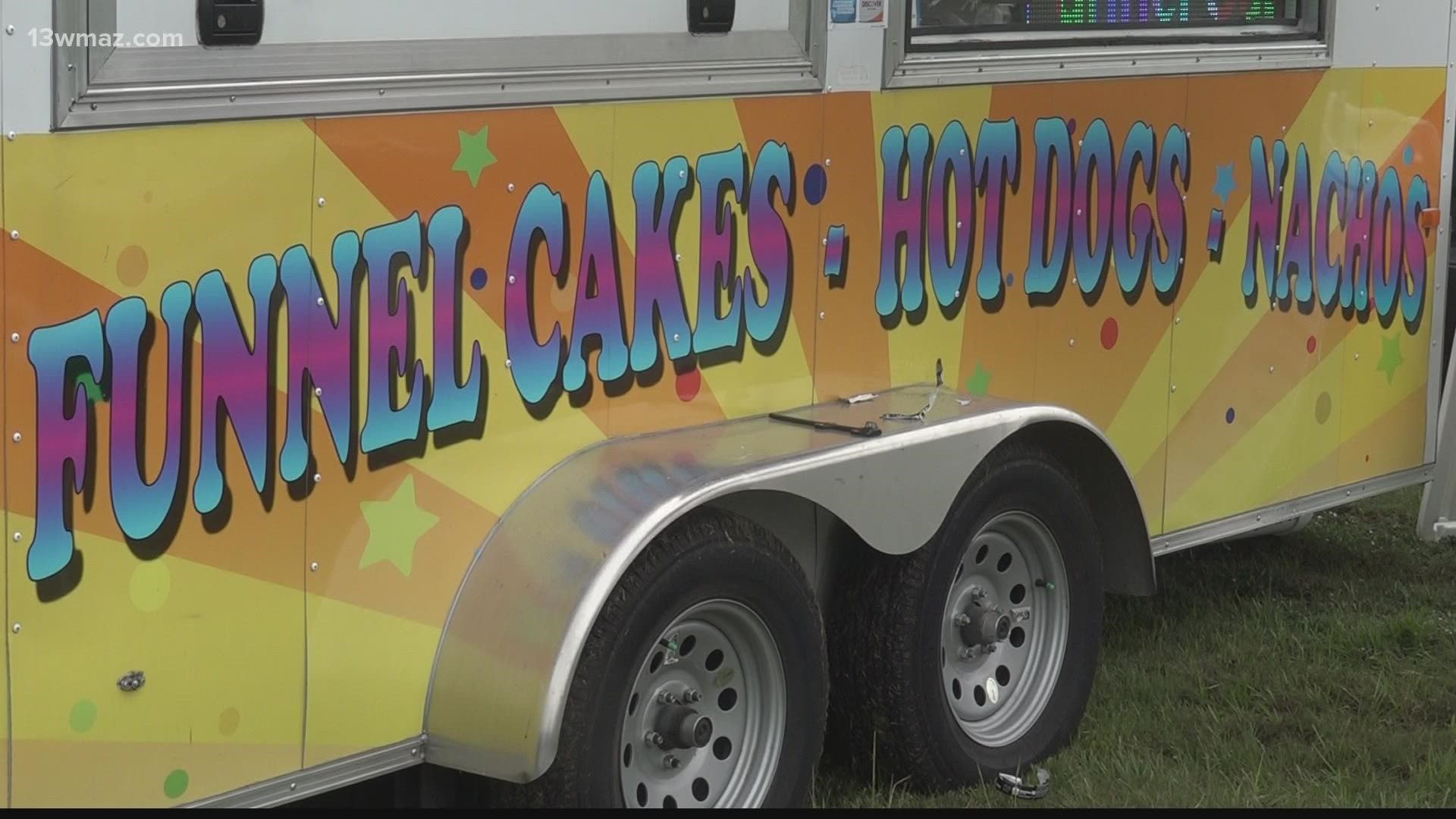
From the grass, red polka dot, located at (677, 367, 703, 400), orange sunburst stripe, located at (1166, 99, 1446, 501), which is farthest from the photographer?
orange sunburst stripe, located at (1166, 99, 1446, 501)

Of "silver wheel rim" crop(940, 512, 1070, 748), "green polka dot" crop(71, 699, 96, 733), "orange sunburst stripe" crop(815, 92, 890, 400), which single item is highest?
"orange sunburst stripe" crop(815, 92, 890, 400)

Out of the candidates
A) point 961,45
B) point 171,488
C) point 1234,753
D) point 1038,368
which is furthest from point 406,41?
point 1234,753

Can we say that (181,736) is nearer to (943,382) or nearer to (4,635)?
(4,635)

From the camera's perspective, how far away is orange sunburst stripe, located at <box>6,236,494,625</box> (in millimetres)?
2756

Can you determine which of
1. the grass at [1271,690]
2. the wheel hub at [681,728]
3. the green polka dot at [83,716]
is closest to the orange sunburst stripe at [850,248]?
the wheel hub at [681,728]

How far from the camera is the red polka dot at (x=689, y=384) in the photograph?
3.75 m

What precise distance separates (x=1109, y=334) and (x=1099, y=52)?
0.67 m

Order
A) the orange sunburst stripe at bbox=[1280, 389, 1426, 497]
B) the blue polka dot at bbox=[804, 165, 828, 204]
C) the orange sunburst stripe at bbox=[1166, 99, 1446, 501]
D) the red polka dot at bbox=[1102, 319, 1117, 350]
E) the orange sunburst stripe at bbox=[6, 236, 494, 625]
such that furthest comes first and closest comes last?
the orange sunburst stripe at bbox=[1280, 389, 1426, 497] < the orange sunburst stripe at bbox=[1166, 99, 1446, 501] < the red polka dot at bbox=[1102, 319, 1117, 350] < the blue polka dot at bbox=[804, 165, 828, 204] < the orange sunburst stripe at bbox=[6, 236, 494, 625]

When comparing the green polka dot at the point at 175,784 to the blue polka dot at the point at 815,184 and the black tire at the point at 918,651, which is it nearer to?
the black tire at the point at 918,651

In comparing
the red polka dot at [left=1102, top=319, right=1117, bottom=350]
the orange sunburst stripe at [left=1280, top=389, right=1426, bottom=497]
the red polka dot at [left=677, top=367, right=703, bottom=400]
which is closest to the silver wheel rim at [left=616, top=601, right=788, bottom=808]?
the red polka dot at [left=677, top=367, right=703, bottom=400]

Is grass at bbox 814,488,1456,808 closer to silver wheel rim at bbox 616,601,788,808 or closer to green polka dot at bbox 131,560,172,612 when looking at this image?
silver wheel rim at bbox 616,601,788,808

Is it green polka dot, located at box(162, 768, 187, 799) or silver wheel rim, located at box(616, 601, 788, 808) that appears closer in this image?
green polka dot, located at box(162, 768, 187, 799)

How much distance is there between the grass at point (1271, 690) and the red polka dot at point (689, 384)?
0.97m

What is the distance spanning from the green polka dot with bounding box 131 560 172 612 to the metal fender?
58cm
